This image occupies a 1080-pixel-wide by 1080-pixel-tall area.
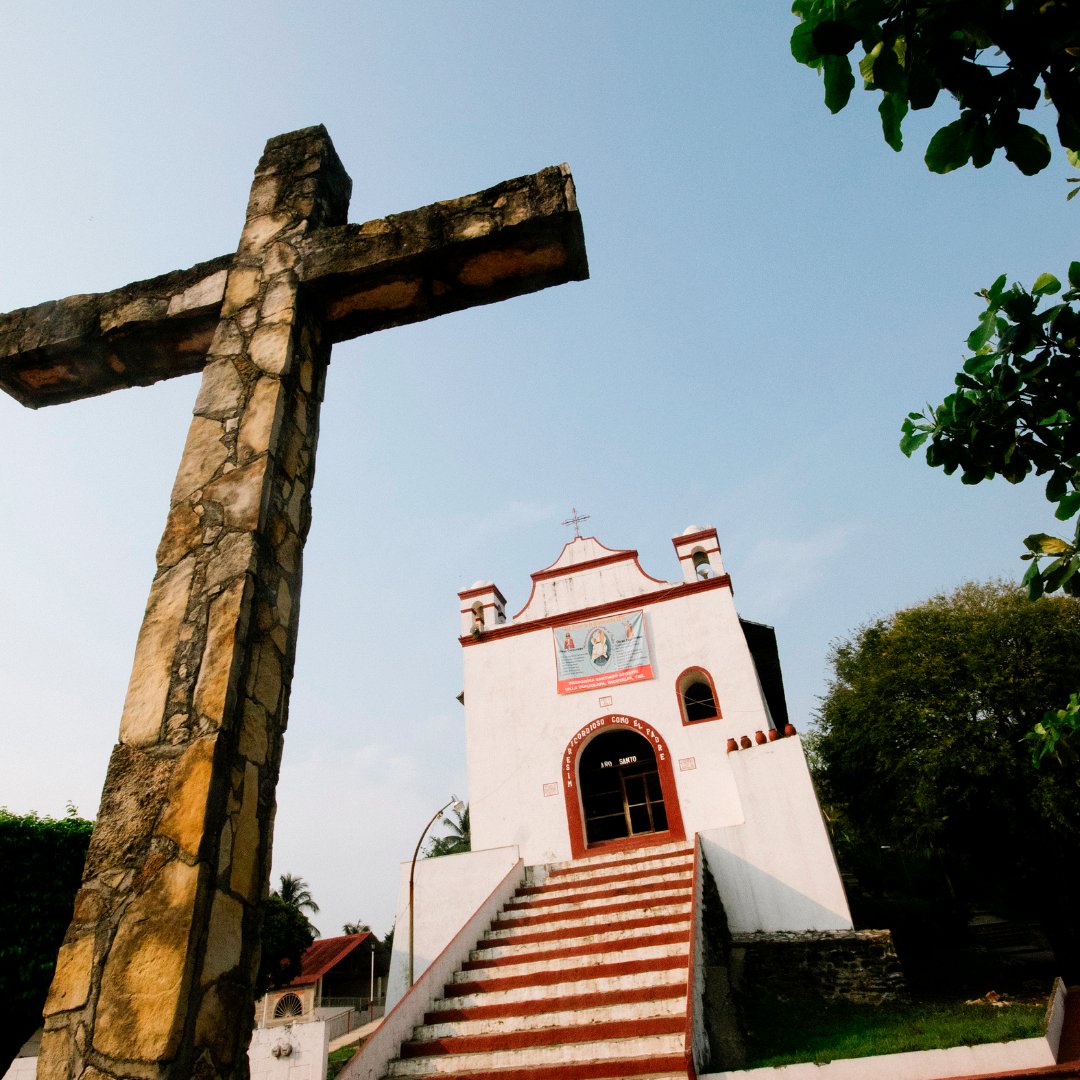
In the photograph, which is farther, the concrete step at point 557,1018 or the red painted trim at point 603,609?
the red painted trim at point 603,609

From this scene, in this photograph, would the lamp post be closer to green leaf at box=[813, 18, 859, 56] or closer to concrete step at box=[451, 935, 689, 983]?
concrete step at box=[451, 935, 689, 983]

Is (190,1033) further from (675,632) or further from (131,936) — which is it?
(675,632)

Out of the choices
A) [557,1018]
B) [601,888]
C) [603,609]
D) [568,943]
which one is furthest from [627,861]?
[603,609]

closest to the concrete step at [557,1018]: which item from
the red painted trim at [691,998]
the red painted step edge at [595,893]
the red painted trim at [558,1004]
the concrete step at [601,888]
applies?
the red painted trim at [558,1004]

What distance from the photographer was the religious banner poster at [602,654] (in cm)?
1448

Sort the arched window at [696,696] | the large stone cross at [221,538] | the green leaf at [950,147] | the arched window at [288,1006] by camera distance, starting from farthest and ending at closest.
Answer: the arched window at [288,1006]
the arched window at [696,696]
the large stone cross at [221,538]
the green leaf at [950,147]

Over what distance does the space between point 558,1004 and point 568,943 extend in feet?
4.95

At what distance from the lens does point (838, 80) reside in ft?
4.96

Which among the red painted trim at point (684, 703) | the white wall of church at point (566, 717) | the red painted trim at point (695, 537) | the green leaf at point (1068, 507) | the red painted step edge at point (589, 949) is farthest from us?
the red painted trim at point (695, 537)

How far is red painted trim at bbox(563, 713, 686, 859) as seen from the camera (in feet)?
41.7

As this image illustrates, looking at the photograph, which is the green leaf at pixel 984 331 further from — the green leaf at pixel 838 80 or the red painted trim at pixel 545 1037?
the red painted trim at pixel 545 1037

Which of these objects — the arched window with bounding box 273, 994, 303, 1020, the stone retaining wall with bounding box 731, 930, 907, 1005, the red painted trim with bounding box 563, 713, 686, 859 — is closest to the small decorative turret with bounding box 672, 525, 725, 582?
the red painted trim with bounding box 563, 713, 686, 859

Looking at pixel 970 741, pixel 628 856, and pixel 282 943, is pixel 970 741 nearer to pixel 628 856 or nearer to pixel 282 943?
pixel 628 856

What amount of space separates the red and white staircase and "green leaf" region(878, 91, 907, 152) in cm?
659
